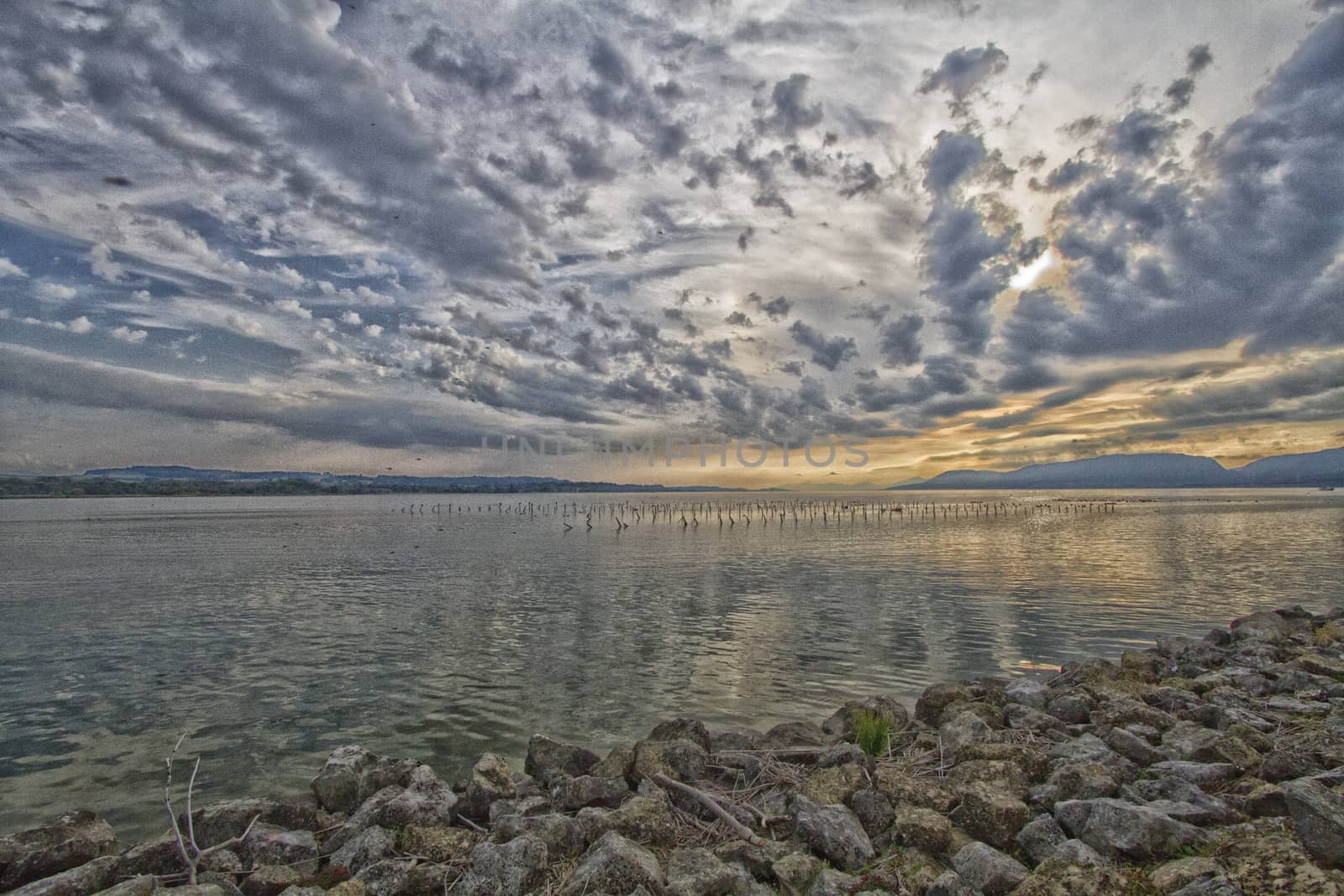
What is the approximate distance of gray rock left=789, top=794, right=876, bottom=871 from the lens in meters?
7.41

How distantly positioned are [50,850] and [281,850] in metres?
2.71

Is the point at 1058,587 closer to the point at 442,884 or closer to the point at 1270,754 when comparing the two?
the point at 1270,754

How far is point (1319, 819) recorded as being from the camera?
639 centimetres

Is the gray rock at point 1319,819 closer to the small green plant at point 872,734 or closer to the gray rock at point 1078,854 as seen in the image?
the gray rock at point 1078,854

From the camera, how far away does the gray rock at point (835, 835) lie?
7410 millimetres

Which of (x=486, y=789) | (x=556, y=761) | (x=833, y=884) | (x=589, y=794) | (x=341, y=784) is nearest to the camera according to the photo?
(x=833, y=884)

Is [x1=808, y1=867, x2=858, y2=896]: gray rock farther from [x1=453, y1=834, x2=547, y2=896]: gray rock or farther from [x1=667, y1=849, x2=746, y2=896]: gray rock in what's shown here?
[x1=453, y1=834, x2=547, y2=896]: gray rock

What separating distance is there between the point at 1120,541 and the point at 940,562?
30076mm

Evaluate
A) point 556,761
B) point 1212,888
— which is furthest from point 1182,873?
point 556,761

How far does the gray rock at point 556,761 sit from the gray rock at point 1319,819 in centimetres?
876

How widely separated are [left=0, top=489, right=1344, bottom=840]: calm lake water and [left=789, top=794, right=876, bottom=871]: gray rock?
7.38 metres

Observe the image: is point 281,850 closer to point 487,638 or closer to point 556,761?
point 556,761

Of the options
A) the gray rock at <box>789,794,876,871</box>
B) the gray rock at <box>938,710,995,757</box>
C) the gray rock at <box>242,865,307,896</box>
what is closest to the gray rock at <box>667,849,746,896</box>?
the gray rock at <box>789,794,876,871</box>

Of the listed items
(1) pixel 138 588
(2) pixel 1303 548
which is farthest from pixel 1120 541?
(1) pixel 138 588
